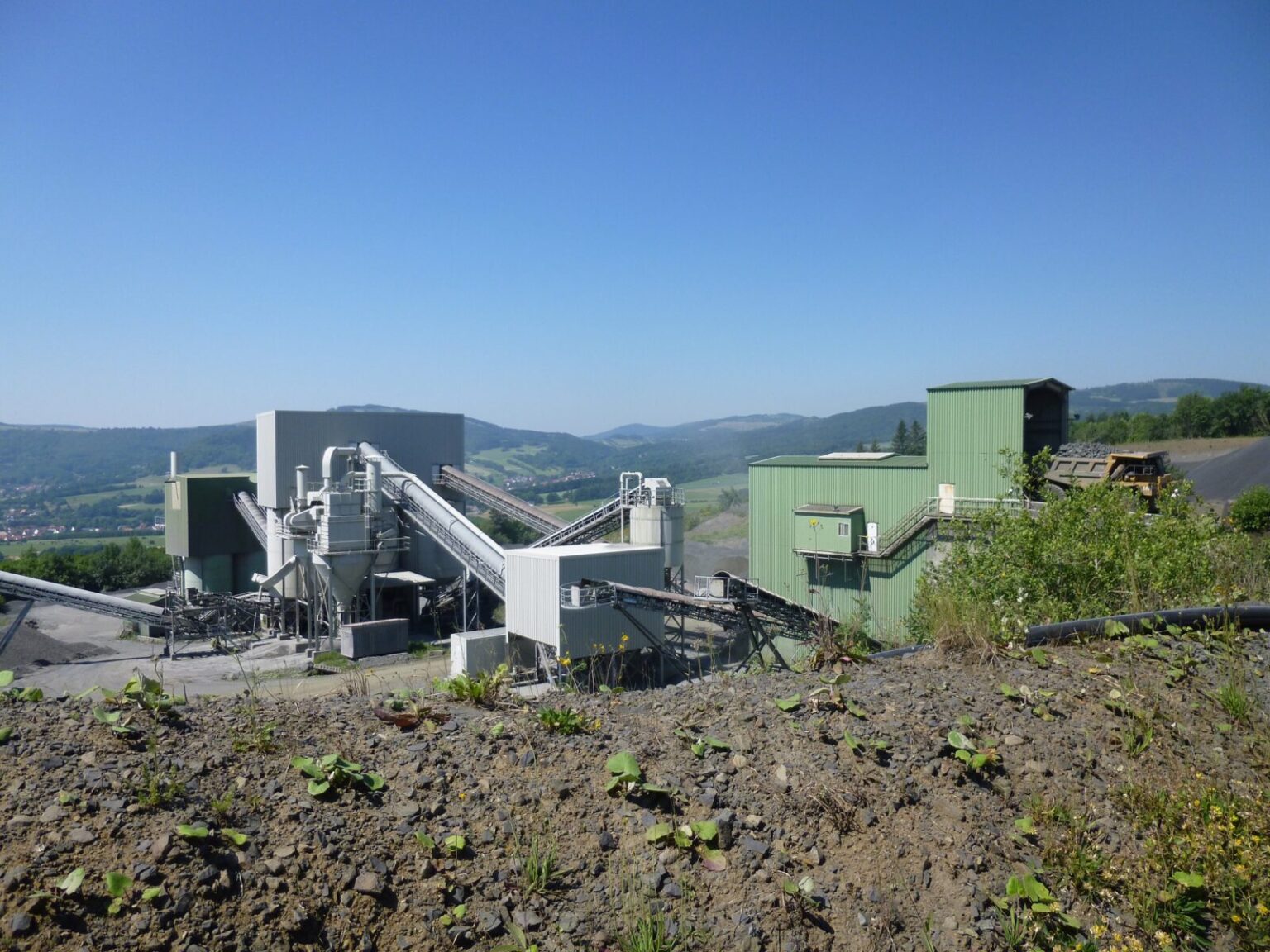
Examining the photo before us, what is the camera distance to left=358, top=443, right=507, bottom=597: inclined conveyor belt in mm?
23312

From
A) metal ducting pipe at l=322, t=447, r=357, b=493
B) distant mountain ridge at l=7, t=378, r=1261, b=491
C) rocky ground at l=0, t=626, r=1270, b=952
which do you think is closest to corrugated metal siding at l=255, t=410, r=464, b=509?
metal ducting pipe at l=322, t=447, r=357, b=493

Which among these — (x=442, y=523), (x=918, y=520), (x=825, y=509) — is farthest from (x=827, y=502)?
(x=442, y=523)

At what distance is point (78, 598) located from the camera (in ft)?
87.5

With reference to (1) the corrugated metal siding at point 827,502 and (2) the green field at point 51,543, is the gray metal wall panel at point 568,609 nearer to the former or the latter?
(1) the corrugated metal siding at point 827,502

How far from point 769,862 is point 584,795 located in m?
0.90

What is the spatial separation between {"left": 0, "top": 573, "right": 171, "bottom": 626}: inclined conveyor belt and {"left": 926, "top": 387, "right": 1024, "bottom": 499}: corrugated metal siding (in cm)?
2605

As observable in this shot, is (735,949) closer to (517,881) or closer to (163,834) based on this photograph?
(517,881)

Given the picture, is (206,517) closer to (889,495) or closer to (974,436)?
(889,495)

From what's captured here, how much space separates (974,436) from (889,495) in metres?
3.03

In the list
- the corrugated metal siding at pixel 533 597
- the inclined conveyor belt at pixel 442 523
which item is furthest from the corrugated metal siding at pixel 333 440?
the corrugated metal siding at pixel 533 597

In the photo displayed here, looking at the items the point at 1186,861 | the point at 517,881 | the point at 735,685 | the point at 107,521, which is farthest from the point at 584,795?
the point at 107,521

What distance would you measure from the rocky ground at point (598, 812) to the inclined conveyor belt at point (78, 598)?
2687 centimetres

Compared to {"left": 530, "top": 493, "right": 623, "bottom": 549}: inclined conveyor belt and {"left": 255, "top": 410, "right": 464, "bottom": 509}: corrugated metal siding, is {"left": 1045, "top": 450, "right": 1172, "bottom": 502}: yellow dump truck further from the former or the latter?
{"left": 255, "top": 410, "right": 464, "bottom": 509}: corrugated metal siding

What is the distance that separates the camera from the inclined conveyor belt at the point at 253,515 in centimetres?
3312
